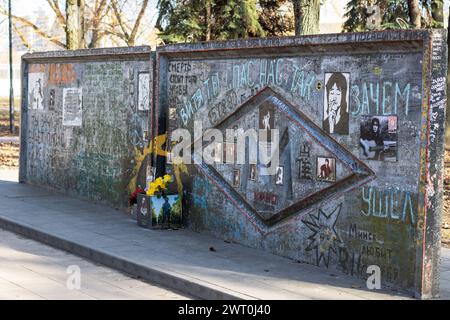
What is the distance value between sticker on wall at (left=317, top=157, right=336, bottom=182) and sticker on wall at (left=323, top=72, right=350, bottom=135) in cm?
32

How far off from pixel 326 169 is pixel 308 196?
41 cm

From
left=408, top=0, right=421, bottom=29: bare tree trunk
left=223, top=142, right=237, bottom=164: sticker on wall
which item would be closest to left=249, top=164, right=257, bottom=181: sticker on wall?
left=223, top=142, right=237, bottom=164: sticker on wall

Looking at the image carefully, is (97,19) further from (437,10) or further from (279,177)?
(279,177)

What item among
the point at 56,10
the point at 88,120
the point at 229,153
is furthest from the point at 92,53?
the point at 56,10

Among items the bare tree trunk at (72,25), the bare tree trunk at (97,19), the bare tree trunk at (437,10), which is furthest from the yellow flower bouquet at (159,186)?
the bare tree trunk at (97,19)

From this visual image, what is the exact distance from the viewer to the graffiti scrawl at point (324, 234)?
821 centimetres

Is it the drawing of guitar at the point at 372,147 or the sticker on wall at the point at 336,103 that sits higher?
the sticker on wall at the point at 336,103

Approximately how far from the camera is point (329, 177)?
8359 millimetres

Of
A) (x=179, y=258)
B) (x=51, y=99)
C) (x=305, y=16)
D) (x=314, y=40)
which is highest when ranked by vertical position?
(x=305, y=16)

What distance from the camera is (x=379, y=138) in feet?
25.2

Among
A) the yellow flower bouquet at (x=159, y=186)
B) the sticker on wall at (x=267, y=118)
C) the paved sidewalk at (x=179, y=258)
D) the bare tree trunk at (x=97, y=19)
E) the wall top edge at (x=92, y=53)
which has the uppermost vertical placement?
the bare tree trunk at (x=97, y=19)

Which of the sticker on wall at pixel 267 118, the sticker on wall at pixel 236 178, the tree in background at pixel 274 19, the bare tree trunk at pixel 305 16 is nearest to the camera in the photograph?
the sticker on wall at pixel 267 118

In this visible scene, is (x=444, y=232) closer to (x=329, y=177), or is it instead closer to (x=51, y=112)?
(x=329, y=177)

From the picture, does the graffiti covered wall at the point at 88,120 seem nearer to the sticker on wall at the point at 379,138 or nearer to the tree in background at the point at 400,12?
the sticker on wall at the point at 379,138
